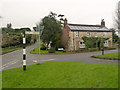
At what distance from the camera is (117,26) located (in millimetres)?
15609

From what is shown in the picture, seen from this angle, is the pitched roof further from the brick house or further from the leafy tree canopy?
the leafy tree canopy

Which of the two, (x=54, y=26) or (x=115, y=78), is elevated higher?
(x=54, y=26)

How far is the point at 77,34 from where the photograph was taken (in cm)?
3212

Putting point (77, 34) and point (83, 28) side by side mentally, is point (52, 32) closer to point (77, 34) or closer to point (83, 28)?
point (77, 34)

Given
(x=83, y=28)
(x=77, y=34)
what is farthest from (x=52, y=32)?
(x=83, y=28)

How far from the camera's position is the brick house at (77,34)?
31.6 metres

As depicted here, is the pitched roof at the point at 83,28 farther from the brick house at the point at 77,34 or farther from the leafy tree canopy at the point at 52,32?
the leafy tree canopy at the point at 52,32

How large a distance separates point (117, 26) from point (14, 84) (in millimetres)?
14719

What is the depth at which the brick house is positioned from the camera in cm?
3162

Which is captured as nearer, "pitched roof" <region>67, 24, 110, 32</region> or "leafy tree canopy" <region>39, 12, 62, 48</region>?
"pitched roof" <region>67, 24, 110, 32</region>

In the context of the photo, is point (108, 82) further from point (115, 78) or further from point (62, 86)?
point (62, 86)

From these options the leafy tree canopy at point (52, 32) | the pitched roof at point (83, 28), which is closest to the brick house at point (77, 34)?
the pitched roof at point (83, 28)

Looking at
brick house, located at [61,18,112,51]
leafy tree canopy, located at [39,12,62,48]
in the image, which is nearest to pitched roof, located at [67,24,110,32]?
brick house, located at [61,18,112,51]

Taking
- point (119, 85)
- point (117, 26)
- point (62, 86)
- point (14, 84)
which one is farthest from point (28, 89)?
point (117, 26)
